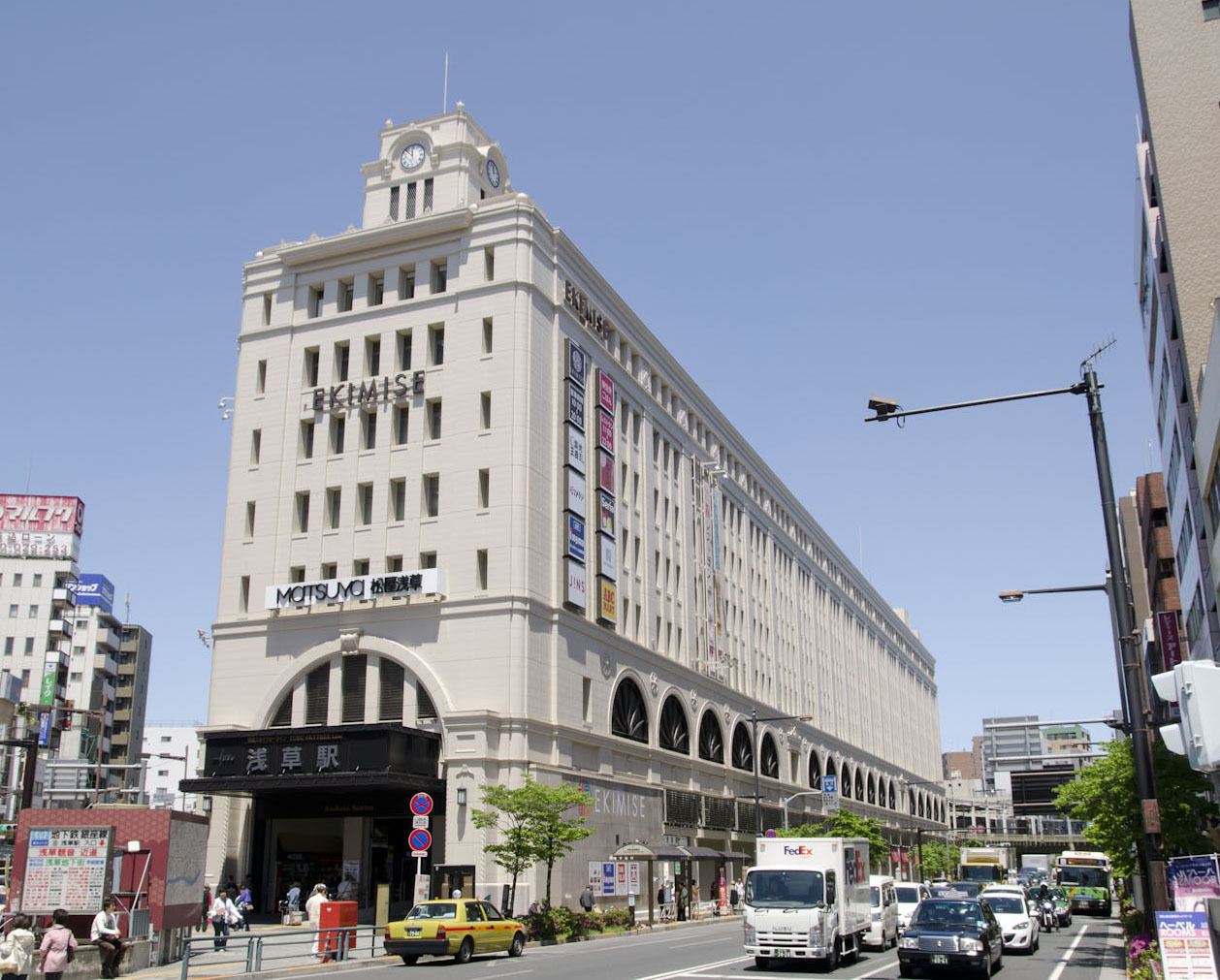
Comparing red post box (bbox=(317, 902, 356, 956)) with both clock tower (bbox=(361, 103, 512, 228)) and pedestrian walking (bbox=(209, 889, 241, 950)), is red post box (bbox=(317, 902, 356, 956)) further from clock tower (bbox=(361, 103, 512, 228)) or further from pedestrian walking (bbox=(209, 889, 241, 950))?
clock tower (bbox=(361, 103, 512, 228))

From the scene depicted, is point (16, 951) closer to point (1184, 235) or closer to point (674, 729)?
point (1184, 235)

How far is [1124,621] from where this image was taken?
1780 centimetres

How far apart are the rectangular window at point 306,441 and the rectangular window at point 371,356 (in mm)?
3865

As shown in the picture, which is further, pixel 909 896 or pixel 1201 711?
pixel 909 896

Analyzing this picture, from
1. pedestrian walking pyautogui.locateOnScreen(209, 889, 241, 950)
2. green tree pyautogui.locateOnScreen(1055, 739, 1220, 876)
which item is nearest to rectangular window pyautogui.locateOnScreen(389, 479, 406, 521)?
pedestrian walking pyautogui.locateOnScreen(209, 889, 241, 950)

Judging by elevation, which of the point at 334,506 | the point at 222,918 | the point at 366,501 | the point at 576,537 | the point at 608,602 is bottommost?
the point at 222,918

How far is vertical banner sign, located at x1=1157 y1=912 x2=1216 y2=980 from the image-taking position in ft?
53.2

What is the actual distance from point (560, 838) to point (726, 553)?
40.3 m

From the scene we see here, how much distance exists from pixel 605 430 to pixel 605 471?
230 cm

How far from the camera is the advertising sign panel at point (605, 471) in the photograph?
190 feet

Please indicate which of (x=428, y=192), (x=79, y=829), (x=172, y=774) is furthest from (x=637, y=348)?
(x=172, y=774)

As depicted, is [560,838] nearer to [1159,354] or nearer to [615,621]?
[615,621]

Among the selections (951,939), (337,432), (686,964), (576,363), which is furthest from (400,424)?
(951,939)

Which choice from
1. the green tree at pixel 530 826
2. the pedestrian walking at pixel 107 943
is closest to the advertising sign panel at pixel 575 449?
the green tree at pixel 530 826
